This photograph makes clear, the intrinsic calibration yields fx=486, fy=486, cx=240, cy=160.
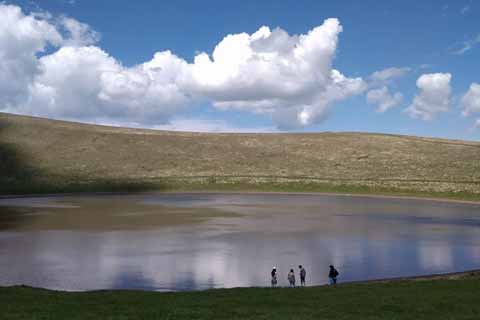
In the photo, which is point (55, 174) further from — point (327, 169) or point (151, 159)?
→ point (327, 169)

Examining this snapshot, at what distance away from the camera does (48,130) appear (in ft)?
520

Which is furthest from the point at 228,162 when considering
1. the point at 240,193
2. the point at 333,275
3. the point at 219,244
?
the point at 333,275

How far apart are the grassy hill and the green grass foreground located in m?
71.6

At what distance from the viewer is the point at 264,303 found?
18156 mm

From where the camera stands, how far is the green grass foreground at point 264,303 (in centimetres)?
1593

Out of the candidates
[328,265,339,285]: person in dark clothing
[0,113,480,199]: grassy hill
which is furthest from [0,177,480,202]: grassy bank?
[328,265,339,285]: person in dark clothing

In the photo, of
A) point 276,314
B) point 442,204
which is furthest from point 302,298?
→ point 442,204

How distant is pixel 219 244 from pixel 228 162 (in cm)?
9093

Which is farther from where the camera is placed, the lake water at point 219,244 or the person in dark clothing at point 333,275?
the lake water at point 219,244

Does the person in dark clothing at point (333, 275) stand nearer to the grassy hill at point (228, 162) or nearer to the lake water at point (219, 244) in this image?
the lake water at point (219, 244)

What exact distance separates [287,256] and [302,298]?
14.0 m

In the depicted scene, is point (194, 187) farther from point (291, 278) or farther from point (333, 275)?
point (333, 275)

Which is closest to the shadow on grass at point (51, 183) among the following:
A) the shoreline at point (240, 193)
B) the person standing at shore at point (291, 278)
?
the shoreline at point (240, 193)

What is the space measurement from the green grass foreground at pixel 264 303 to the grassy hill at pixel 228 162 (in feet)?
235
